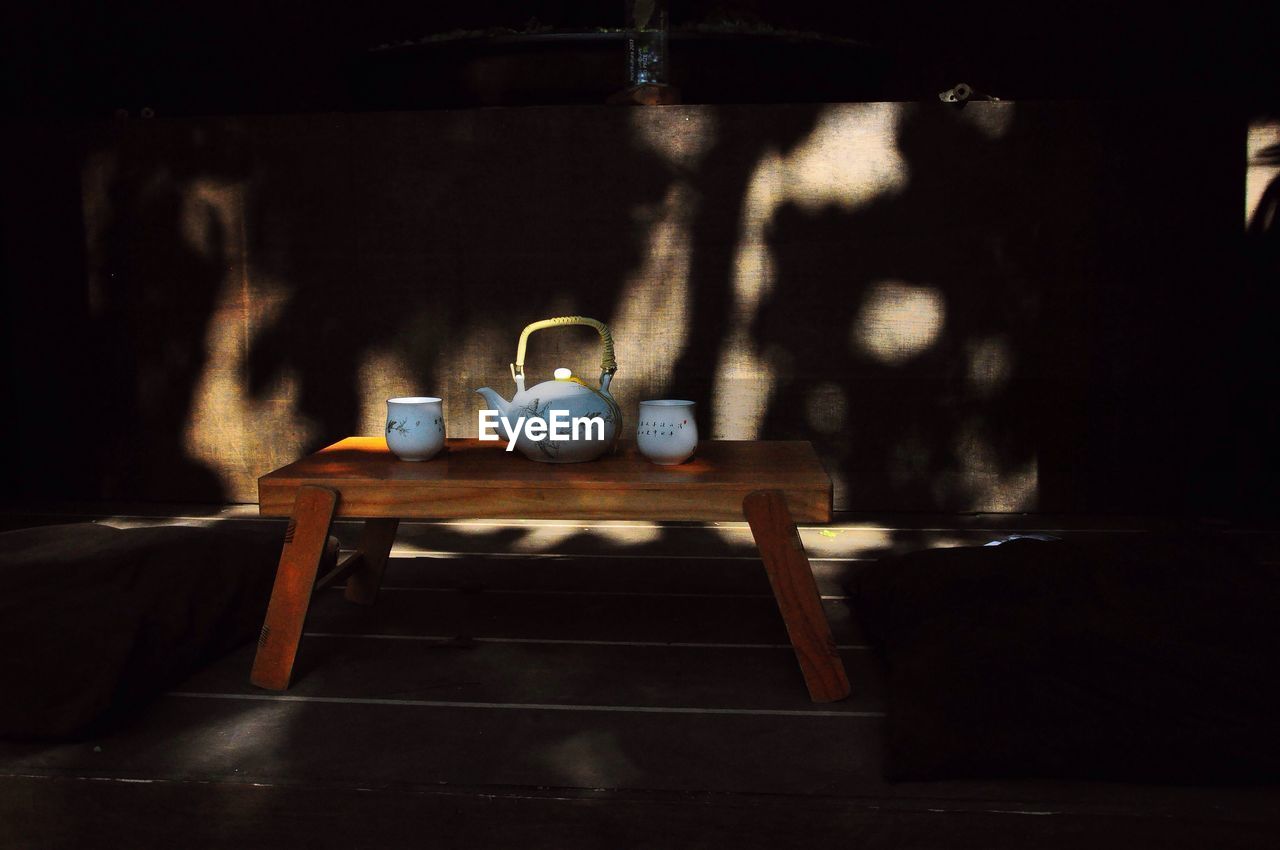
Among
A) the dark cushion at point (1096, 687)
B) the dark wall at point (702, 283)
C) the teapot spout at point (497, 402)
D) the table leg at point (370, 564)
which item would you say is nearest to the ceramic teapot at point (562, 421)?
the teapot spout at point (497, 402)

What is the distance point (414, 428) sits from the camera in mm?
1769

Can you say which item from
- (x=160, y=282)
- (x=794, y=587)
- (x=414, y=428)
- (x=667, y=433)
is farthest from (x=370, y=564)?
(x=160, y=282)

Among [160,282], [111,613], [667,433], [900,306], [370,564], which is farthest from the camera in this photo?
[160,282]

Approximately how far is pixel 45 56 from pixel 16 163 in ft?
1.96

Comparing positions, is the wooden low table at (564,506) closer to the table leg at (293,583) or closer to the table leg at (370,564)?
the table leg at (293,583)

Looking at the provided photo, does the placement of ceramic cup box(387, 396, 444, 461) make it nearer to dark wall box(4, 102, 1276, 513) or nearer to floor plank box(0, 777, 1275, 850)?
floor plank box(0, 777, 1275, 850)

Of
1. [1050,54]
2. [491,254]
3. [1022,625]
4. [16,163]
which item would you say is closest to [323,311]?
[491,254]

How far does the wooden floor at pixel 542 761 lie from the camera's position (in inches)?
48.3

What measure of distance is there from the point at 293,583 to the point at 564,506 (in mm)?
396

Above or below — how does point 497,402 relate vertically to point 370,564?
above

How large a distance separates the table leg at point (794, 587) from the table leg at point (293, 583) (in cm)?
59

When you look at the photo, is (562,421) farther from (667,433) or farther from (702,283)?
(702,283)

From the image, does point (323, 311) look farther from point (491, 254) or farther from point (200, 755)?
point (200, 755)

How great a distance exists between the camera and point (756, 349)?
2938 millimetres
